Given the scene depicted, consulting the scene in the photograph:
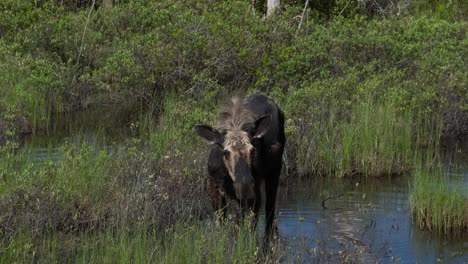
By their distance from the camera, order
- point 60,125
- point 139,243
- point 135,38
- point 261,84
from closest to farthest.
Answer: point 139,243 → point 261,84 → point 60,125 → point 135,38

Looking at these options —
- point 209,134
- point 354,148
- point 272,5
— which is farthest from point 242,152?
point 272,5

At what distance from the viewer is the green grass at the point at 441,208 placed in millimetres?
9797

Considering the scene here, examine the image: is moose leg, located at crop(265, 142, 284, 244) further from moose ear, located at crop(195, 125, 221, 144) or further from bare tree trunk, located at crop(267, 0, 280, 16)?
bare tree trunk, located at crop(267, 0, 280, 16)

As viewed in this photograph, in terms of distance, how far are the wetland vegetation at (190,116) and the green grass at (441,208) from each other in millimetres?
21

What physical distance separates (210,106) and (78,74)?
510 cm

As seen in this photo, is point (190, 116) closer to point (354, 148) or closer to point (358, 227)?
point (354, 148)

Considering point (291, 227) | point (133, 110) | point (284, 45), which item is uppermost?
point (284, 45)

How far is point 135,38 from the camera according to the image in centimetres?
1720

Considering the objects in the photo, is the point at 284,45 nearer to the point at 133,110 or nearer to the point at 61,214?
the point at 133,110

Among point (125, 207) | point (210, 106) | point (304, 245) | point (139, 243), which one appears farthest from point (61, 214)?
point (210, 106)

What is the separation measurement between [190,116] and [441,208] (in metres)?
4.03

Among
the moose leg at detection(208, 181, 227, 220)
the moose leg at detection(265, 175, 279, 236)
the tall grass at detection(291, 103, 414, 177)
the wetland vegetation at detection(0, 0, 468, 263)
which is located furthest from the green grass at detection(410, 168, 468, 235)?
the moose leg at detection(208, 181, 227, 220)

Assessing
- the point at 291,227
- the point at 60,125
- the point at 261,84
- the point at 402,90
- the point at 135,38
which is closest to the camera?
the point at 291,227

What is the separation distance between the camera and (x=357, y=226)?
10.1 meters
